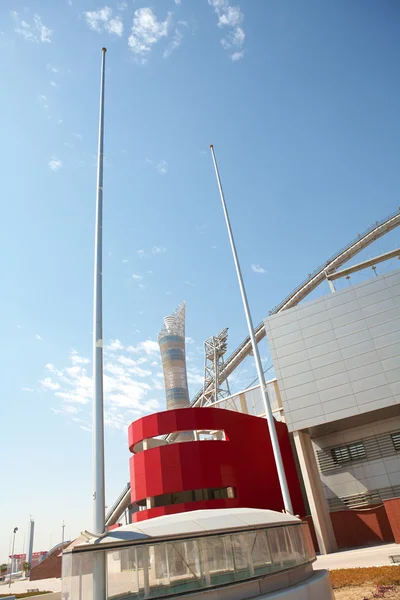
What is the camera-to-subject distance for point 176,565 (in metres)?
9.41

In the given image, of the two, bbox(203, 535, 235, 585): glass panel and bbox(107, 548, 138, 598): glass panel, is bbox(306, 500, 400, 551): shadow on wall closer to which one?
bbox(203, 535, 235, 585): glass panel

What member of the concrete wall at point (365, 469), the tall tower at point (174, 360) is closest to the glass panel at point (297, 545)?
the concrete wall at point (365, 469)

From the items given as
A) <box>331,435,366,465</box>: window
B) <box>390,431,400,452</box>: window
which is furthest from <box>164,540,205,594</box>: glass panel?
<box>331,435,366,465</box>: window

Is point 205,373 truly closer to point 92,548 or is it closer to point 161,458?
point 161,458

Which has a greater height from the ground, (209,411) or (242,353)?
(242,353)

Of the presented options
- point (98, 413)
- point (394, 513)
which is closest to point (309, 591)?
point (98, 413)

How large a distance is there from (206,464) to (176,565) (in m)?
19.3

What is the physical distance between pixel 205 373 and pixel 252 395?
3064 cm

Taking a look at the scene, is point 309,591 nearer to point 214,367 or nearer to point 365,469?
point 365,469

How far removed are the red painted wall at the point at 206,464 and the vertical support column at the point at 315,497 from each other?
7.69 ft

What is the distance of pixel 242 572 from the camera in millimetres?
9859

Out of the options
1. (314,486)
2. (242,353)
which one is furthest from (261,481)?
(242,353)

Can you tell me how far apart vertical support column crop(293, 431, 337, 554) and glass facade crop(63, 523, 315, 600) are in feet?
70.3

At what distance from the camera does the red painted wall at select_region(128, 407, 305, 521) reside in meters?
27.3
